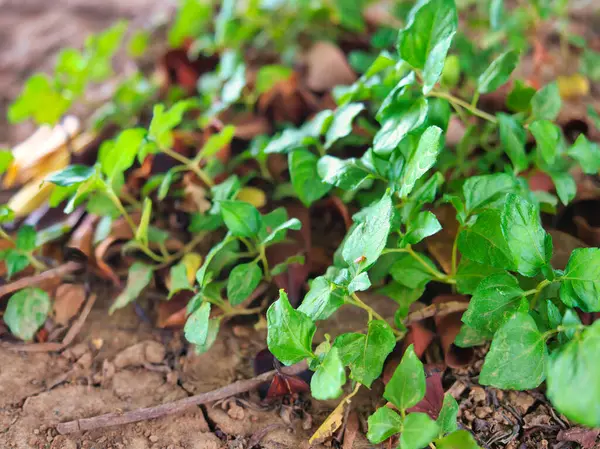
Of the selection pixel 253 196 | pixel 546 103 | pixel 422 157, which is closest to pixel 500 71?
pixel 546 103

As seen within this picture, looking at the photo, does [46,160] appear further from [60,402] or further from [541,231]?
[541,231]

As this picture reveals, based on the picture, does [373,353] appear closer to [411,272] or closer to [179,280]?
[411,272]

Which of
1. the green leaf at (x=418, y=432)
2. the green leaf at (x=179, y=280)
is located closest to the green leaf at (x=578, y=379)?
the green leaf at (x=418, y=432)

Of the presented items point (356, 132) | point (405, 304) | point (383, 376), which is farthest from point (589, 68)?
point (383, 376)

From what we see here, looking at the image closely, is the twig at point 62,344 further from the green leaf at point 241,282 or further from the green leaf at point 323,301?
the green leaf at point 323,301

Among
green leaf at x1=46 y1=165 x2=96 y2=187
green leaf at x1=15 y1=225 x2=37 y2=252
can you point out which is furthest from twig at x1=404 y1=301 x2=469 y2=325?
green leaf at x1=15 y1=225 x2=37 y2=252

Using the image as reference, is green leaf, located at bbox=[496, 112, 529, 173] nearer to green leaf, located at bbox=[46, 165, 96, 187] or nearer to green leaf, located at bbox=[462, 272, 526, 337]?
green leaf, located at bbox=[462, 272, 526, 337]
